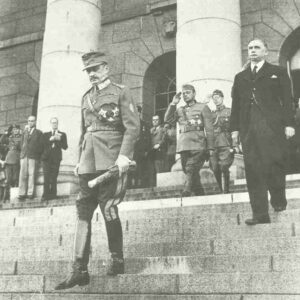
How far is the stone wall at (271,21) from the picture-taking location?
579 inches

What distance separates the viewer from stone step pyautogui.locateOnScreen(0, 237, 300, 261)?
5391mm

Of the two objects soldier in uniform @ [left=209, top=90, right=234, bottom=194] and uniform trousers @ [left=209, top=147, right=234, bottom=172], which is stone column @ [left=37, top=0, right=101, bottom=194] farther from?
uniform trousers @ [left=209, top=147, right=234, bottom=172]

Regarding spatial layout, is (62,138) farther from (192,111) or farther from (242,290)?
(242,290)

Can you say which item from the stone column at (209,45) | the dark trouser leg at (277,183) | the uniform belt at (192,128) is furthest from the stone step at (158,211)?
the stone column at (209,45)

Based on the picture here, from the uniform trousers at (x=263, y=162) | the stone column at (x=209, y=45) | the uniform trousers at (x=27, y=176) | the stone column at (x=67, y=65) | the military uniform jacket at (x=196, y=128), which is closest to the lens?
the uniform trousers at (x=263, y=162)

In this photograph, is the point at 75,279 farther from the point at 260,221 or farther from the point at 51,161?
the point at 51,161

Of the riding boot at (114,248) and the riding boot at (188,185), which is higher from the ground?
the riding boot at (188,185)

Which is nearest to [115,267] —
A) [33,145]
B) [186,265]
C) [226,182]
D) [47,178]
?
[186,265]

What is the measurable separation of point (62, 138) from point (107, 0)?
26.4ft

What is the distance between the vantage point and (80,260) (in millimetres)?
4742

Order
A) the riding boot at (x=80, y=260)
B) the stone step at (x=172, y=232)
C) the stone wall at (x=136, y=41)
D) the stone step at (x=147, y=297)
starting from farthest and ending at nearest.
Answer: the stone wall at (x=136, y=41)
the stone step at (x=172, y=232)
the riding boot at (x=80, y=260)
the stone step at (x=147, y=297)

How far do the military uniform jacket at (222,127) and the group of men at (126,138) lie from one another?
2.84 metres

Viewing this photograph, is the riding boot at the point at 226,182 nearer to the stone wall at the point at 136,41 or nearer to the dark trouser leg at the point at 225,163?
the dark trouser leg at the point at 225,163

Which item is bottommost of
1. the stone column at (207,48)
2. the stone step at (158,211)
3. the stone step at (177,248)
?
the stone step at (177,248)
